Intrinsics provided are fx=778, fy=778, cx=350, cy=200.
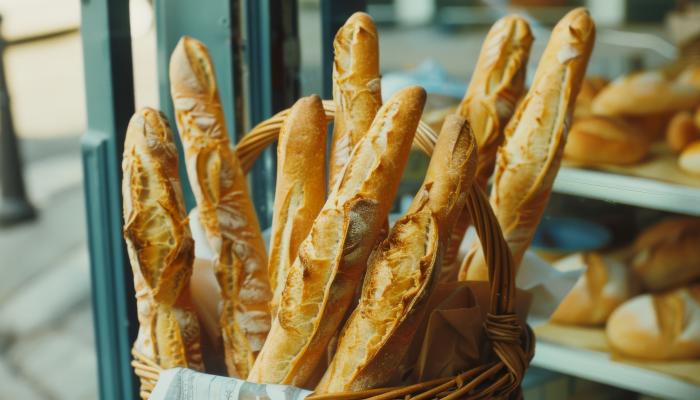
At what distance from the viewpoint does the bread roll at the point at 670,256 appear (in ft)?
5.20

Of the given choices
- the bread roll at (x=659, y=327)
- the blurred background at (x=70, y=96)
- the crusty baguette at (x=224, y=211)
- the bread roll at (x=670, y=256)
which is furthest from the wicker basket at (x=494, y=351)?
the bread roll at (x=670, y=256)

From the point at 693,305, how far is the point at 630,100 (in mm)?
436

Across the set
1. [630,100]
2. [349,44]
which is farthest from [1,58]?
[630,100]

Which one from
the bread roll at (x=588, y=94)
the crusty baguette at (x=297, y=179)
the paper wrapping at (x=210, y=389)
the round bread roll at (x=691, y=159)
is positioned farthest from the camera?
the bread roll at (x=588, y=94)

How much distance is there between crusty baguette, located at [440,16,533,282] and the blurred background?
48 centimetres

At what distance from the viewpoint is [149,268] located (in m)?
0.85

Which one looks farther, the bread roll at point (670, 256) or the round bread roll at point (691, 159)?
the bread roll at point (670, 256)

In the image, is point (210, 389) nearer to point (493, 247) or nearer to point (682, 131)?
point (493, 247)

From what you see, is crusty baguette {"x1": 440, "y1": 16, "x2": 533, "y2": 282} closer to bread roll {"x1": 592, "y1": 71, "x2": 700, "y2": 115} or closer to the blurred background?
the blurred background

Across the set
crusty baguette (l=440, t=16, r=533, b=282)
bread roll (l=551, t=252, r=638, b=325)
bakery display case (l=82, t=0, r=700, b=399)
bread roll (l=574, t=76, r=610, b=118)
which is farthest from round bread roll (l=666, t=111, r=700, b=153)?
crusty baguette (l=440, t=16, r=533, b=282)

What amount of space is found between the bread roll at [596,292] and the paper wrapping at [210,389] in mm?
959

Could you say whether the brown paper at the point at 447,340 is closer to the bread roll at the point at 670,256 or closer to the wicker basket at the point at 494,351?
the wicker basket at the point at 494,351

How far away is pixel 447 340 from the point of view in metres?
0.82

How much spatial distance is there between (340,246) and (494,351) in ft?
0.68
